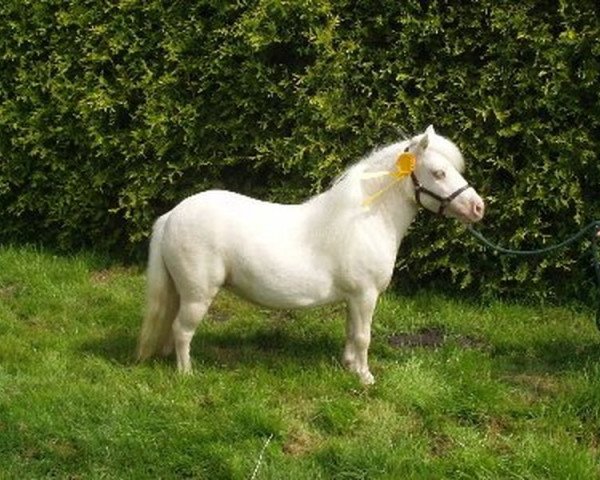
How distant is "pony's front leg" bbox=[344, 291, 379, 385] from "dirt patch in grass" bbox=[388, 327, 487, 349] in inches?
28.2

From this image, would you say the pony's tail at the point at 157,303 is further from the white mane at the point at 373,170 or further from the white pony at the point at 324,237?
the white mane at the point at 373,170

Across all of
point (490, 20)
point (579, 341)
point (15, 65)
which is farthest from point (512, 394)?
point (15, 65)

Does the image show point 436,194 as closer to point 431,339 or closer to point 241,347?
point 431,339

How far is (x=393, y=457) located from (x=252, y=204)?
1.76 metres

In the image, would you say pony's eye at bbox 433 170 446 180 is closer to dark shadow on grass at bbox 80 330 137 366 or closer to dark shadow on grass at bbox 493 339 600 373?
dark shadow on grass at bbox 493 339 600 373

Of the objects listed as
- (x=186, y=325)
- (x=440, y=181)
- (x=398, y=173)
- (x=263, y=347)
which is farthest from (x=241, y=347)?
(x=440, y=181)

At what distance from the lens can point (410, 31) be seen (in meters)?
6.80

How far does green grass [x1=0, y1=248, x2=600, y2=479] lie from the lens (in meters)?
4.79

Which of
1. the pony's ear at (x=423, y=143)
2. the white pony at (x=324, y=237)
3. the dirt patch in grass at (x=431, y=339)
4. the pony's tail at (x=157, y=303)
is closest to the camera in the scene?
the pony's ear at (x=423, y=143)

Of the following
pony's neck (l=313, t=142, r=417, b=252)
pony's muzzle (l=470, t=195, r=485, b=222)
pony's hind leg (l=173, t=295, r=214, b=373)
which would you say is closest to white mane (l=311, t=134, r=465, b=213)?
pony's neck (l=313, t=142, r=417, b=252)

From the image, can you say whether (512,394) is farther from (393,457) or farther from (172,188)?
(172,188)

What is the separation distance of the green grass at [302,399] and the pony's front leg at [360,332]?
0.10 m

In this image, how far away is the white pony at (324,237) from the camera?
5438 mm

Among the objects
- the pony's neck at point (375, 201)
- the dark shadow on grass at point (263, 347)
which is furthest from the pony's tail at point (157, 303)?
the pony's neck at point (375, 201)
